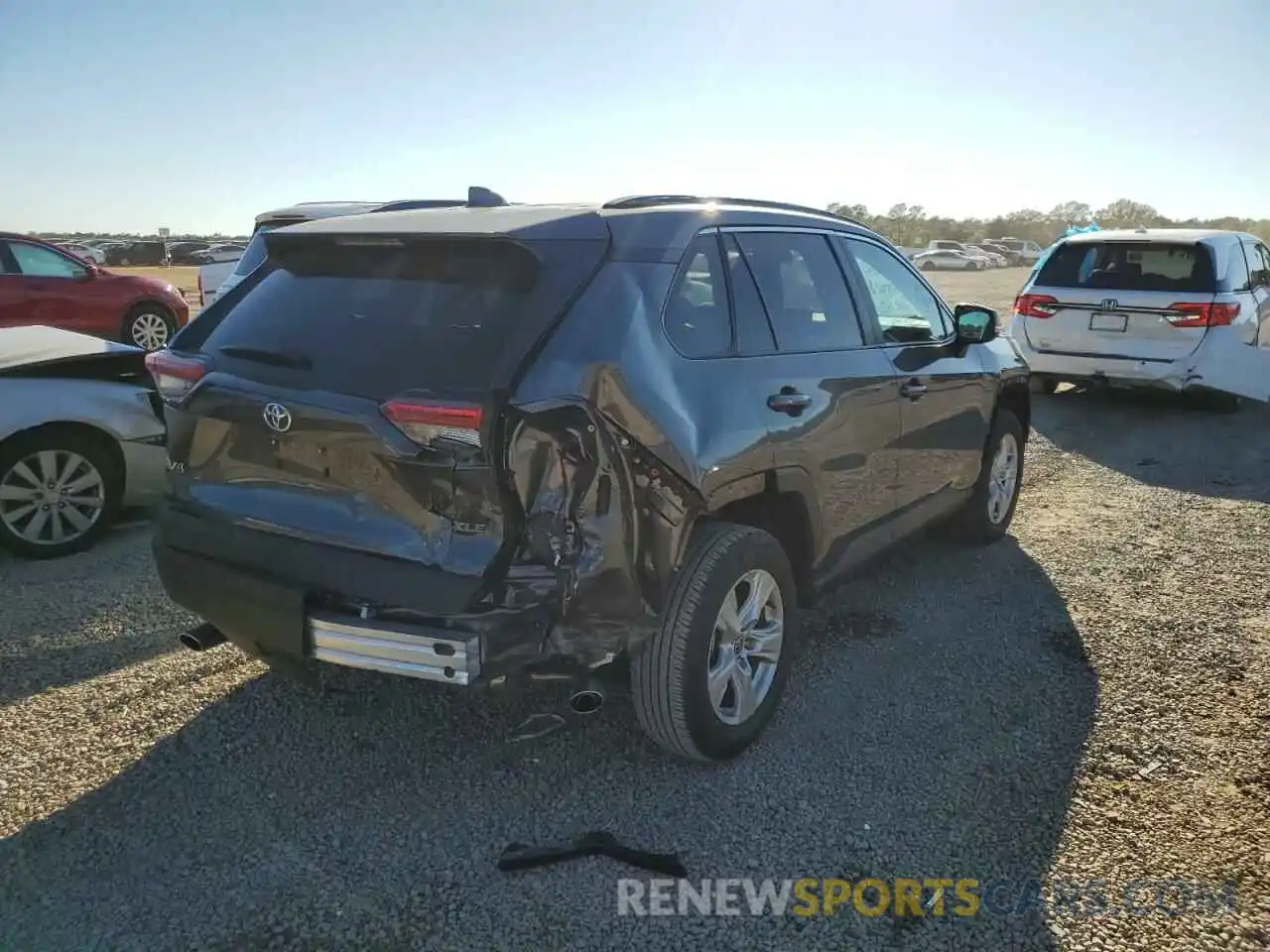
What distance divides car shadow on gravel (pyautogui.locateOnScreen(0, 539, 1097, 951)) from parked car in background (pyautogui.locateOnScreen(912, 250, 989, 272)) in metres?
48.7

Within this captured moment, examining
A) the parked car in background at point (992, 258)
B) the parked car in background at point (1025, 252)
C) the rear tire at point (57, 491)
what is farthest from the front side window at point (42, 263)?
the parked car in background at point (1025, 252)

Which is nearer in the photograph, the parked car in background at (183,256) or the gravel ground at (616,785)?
the gravel ground at (616,785)

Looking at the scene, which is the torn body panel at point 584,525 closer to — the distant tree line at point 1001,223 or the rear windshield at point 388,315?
the rear windshield at point 388,315

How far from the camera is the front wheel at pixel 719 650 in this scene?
3.11 m

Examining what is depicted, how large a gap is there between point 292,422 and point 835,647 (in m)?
2.54

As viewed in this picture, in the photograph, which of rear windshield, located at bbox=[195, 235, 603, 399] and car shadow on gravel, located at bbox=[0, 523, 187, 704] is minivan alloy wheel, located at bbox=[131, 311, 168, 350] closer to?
car shadow on gravel, located at bbox=[0, 523, 187, 704]

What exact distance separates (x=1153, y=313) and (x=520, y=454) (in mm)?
8062

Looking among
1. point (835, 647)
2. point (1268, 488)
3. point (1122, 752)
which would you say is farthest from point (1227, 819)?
point (1268, 488)

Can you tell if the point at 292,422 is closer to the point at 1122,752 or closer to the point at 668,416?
the point at 668,416

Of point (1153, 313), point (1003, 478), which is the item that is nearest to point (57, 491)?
point (1003, 478)

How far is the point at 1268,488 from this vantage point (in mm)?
7137

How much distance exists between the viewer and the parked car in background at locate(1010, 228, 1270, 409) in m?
8.83

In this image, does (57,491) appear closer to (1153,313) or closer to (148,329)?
(148,329)

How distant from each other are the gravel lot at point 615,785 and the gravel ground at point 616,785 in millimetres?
10
